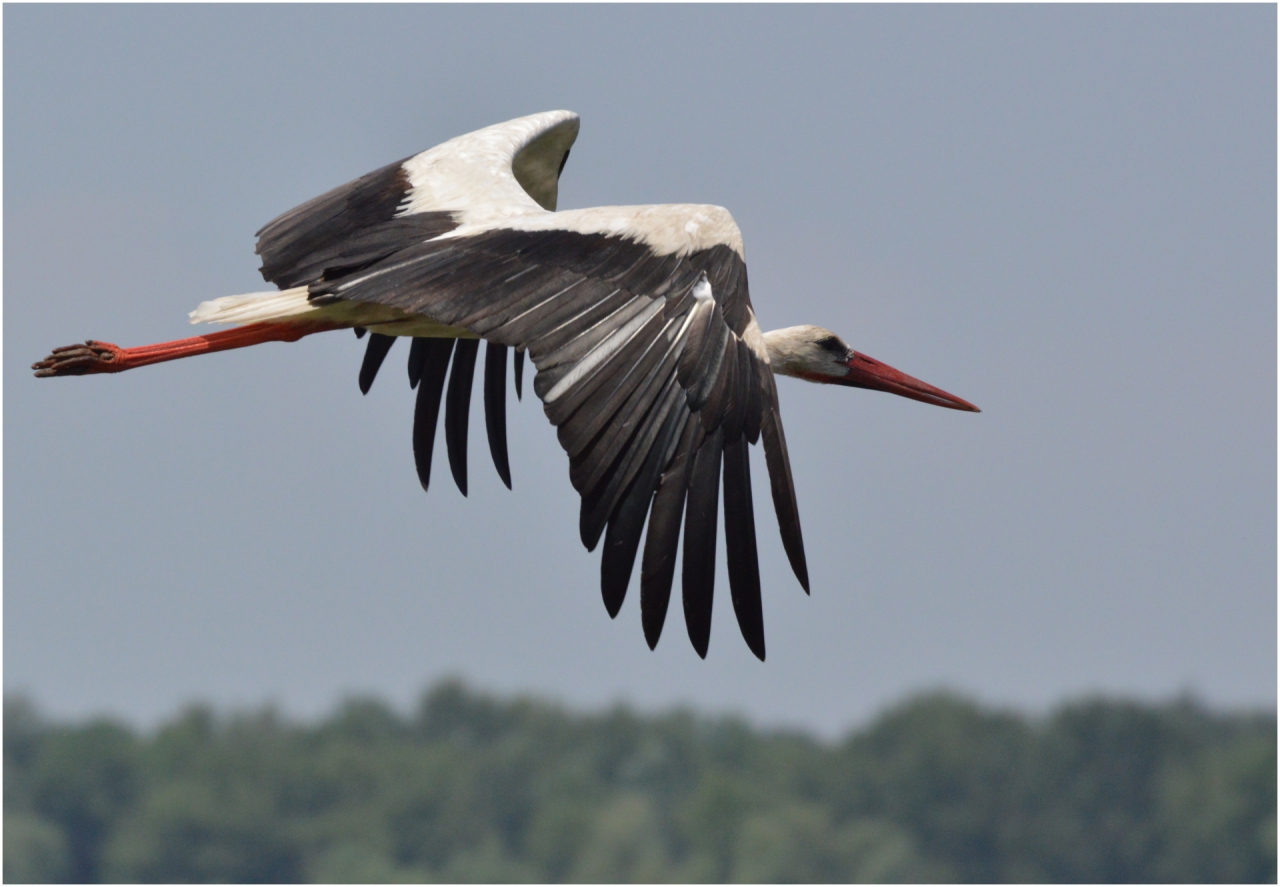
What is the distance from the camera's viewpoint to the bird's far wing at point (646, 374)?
805 centimetres

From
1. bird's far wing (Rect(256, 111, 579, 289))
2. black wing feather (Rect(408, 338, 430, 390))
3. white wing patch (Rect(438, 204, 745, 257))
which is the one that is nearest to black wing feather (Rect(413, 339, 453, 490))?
black wing feather (Rect(408, 338, 430, 390))

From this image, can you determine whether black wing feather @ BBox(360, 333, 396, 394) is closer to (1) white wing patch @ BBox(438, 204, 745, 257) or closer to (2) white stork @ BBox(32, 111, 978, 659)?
(2) white stork @ BBox(32, 111, 978, 659)

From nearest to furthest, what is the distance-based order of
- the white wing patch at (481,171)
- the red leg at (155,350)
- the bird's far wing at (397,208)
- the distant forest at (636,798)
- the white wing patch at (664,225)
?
1. the white wing patch at (664,225)
2. the bird's far wing at (397,208)
3. the white wing patch at (481,171)
4. the red leg at (155,350)
5. the distant forest at (636,798)

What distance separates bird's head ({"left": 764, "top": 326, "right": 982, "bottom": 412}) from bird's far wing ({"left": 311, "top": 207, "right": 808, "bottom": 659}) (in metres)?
2.18

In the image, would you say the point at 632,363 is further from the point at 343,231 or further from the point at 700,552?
the point at 343,231

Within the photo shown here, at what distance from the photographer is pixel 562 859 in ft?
282

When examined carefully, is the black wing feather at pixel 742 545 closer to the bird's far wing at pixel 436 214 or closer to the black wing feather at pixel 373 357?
the bird's far wing at pixel 436 214

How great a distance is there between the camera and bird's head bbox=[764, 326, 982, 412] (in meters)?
11.0

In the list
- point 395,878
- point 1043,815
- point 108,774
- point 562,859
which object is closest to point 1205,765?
point 1043,815

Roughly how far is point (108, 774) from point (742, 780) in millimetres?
27895

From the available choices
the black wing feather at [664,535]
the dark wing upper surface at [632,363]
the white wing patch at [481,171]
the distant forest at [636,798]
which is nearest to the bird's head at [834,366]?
the white wing patch at [481,171]

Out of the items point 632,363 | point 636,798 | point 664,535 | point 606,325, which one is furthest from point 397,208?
point 636,798

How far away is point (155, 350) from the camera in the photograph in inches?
411

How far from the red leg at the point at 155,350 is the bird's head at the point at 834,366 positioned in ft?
7.22
